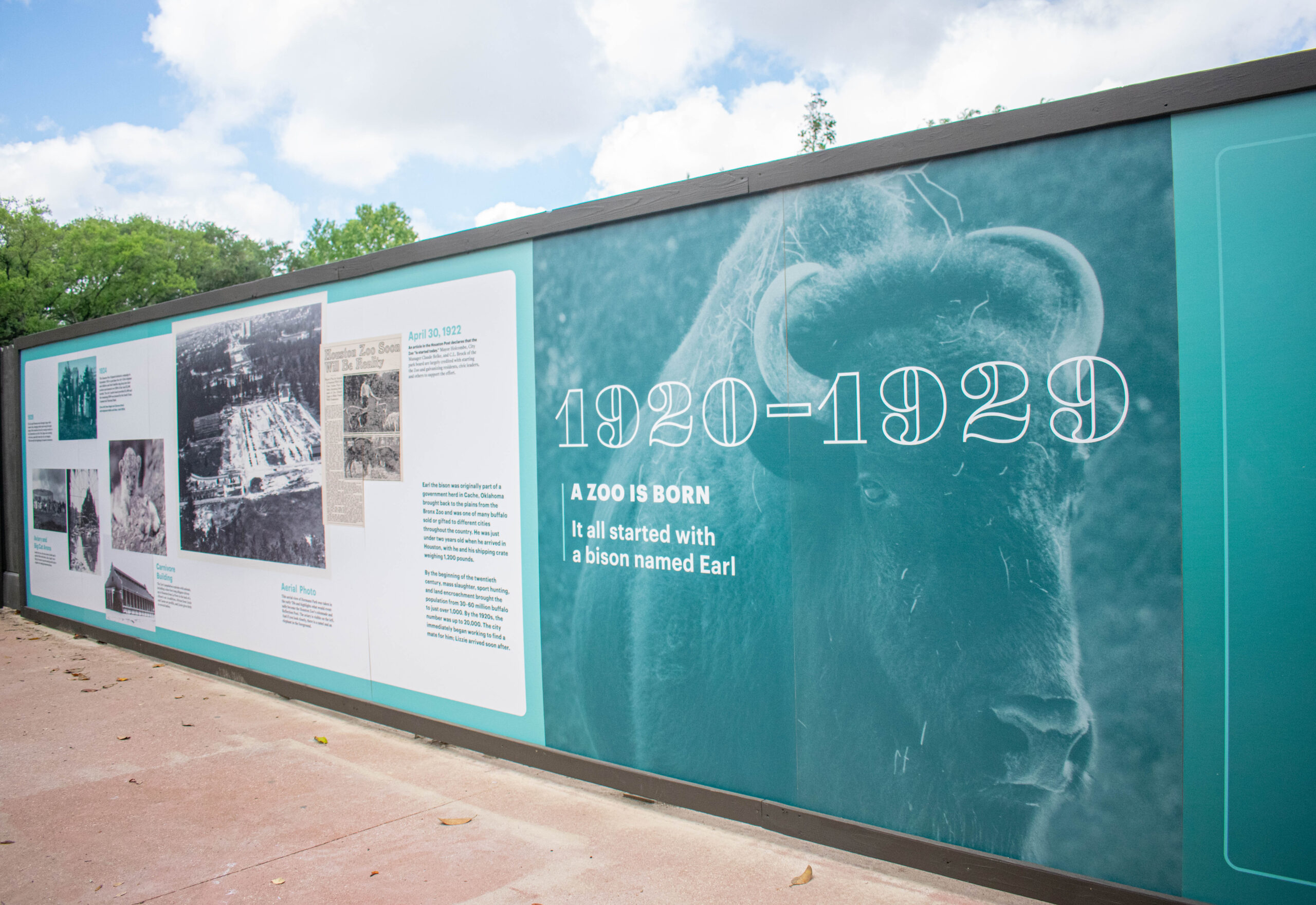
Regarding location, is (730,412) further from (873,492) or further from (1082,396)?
(1082,396)

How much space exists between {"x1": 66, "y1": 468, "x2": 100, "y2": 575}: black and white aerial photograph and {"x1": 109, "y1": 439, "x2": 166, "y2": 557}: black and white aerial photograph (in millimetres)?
359

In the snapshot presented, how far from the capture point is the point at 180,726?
582 cm

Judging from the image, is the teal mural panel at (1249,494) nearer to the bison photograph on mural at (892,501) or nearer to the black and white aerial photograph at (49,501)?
the bison photograph on mural at (892,501)

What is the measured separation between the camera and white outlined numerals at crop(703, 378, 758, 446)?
3.91m

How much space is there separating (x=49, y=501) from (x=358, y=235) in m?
52.8

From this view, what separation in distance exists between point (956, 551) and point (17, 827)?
15.3 ft

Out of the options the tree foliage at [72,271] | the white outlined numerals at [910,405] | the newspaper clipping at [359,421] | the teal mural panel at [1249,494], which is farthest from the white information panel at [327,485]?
the tree foliage at [72,271]

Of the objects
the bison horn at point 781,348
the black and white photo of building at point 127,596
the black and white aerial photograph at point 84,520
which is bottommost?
the black and white photo of building at point 127,596

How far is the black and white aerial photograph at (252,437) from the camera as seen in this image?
6188 millimetres

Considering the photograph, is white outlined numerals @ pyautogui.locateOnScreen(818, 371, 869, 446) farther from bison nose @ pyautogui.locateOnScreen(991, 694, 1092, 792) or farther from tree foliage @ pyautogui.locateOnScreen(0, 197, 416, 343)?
tree foliage @ pyautogui.locateOnScreen(0, 197, 416, 343)

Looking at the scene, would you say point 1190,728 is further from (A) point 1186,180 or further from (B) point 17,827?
(B) point 17,827

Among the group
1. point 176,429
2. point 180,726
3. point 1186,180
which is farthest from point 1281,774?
point 176,429

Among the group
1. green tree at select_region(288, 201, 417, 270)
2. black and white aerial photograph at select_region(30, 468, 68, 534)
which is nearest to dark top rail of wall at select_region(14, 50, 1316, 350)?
black and white aerial photograph at select_region(30, 468, 68, 534)

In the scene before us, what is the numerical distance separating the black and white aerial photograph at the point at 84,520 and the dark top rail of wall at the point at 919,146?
17.2ft
